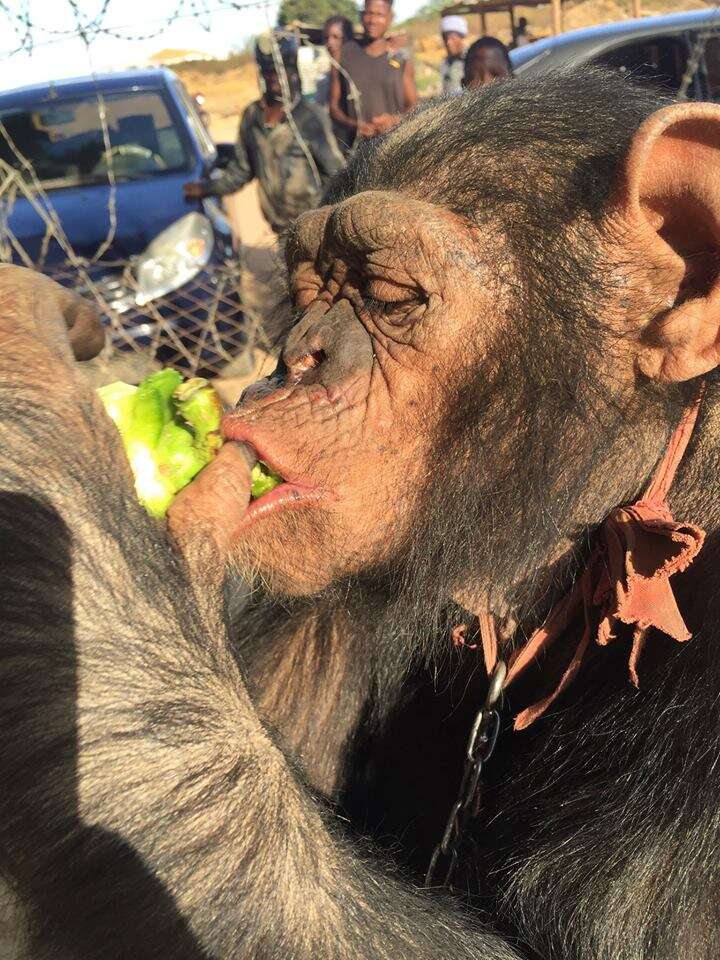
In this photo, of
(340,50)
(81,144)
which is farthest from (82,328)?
(340,50)

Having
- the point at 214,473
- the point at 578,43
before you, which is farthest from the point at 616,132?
the point at 578,43

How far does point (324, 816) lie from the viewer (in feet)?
8.00

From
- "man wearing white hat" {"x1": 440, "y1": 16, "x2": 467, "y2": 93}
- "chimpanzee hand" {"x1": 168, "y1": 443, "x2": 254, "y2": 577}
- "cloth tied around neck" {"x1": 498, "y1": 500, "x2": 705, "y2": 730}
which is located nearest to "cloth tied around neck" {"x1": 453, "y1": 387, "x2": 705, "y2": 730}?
"cloth tied around neck" {"x1": 498, "y1": 500, "x2": 705, "y2": 730}

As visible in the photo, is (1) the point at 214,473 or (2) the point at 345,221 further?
(2) the point at 345,221

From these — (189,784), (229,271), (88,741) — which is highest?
(88,741)

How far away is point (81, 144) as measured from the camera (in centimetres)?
885

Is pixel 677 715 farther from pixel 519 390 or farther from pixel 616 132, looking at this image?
pixel 616 132

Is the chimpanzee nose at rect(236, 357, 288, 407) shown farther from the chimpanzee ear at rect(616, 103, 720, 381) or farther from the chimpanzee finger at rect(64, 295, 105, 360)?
the chimpanzee ear at rect(616, 103, 720, 381)

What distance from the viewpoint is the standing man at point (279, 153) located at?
26.6ft

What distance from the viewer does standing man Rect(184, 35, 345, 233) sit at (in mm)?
8117

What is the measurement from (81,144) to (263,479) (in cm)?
716

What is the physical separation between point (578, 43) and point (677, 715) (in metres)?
7.07

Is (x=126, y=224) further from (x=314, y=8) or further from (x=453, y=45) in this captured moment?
(x=314, y=8)

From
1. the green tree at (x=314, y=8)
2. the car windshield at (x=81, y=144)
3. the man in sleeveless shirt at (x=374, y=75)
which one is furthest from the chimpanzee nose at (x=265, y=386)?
the green tree at (x=314, y=8)
